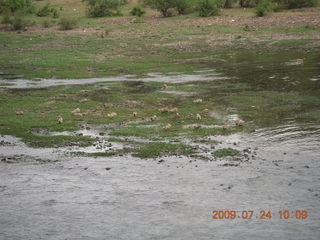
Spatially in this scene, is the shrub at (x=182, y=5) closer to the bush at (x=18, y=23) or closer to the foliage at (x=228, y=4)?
the foliage at (x=228, y=4)

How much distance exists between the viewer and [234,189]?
33.2 ft

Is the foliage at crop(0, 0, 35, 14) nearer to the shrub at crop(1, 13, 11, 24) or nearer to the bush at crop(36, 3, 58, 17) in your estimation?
the bush at crop(36, 3, 58, 17)

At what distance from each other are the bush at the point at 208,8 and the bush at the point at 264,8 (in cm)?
353

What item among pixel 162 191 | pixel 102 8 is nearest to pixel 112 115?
pixel 162 191

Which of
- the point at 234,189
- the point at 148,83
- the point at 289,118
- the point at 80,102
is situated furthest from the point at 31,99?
the point at 234,189

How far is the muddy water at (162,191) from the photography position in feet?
28.5

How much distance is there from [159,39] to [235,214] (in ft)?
86.1

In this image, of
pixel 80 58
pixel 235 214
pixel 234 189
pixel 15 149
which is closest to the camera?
pixel 235 214

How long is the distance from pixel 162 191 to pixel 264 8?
30.6 meters

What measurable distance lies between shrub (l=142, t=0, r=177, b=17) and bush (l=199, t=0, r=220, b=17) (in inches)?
97.0

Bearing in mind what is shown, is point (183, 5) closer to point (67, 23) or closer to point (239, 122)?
point (67, 23)

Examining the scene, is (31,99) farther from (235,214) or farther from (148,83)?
(235,214)

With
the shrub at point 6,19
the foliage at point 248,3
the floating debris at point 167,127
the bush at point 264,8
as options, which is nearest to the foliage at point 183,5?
the foliage at point 248,3
